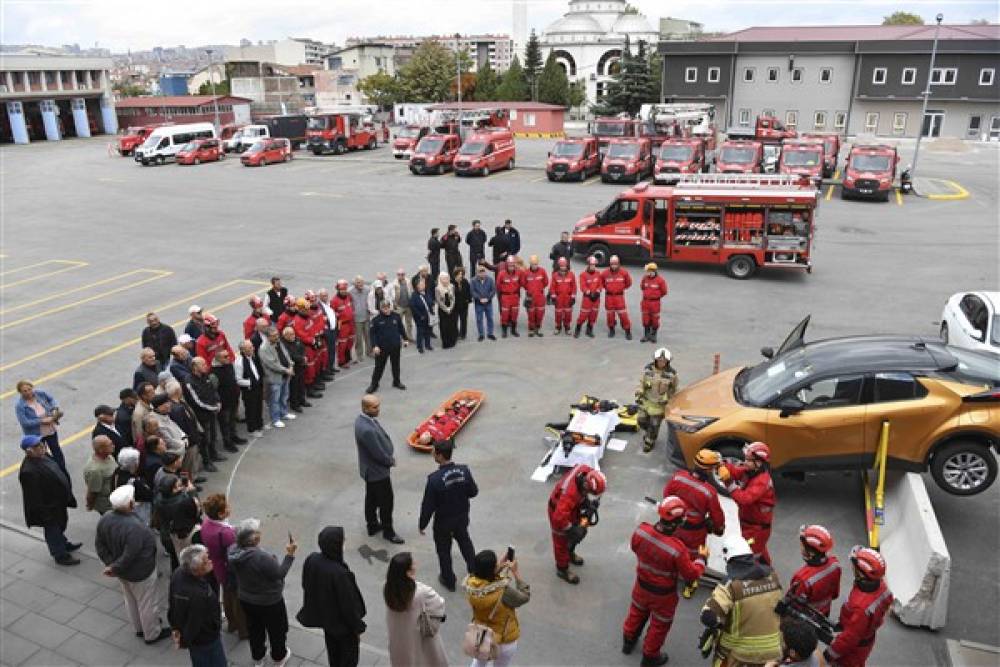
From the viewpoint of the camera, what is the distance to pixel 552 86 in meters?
76.9

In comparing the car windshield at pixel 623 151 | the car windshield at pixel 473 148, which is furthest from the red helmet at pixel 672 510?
the car windshield at pixel 473 148

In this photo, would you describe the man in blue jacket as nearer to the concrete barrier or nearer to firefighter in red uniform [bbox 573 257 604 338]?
firefighter in red uniform [bbox 573 257 604 338]

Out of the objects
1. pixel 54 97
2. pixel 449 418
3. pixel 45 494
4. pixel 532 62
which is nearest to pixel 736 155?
pixel 449 418

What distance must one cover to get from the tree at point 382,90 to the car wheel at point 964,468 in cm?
8002

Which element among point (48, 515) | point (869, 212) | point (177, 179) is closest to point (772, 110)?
point (869, 212)

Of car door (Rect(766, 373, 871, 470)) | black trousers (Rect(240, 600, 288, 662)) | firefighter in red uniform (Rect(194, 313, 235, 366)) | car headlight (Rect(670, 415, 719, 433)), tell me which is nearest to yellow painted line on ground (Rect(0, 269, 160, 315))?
firefighter in red uniform (Rect(194, 313, 235, 366))

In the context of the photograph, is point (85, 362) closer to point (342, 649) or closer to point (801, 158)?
point (342, 649)

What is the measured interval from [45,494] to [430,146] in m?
31.8

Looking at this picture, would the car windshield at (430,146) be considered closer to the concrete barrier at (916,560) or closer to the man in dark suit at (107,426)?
the man in dark suit at (107,426)

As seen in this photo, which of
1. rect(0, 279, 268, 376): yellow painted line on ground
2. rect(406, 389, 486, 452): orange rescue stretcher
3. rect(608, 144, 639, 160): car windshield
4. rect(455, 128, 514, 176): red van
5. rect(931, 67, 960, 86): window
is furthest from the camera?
rect(931, 67, 960, 86): window

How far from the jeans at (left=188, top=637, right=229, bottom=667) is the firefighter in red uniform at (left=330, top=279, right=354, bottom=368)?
24.3 ft

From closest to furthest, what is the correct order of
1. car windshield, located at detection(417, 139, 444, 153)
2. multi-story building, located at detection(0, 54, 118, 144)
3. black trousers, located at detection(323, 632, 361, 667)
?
black trousers, located at detection(323, 632, 361, 667) → car windshield, located at detection(417, 139, 444, 153) → multi-story building, located at detection(0, 54, 118, 144)

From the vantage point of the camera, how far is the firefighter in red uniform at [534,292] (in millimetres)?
14273

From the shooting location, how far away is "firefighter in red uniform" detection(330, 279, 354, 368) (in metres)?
12.7
